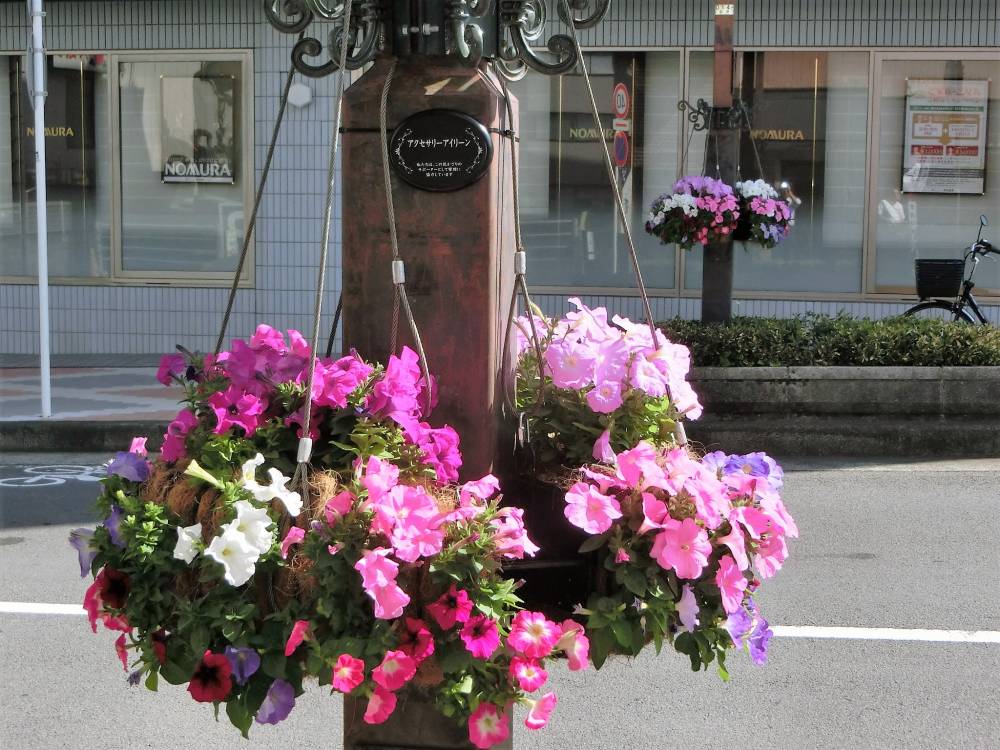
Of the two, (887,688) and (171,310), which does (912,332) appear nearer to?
(887,688)

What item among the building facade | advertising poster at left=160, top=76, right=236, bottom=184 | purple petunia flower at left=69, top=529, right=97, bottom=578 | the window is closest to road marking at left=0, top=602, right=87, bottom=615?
purple petunia flower at left=69, top=529, right=97, bottom=578

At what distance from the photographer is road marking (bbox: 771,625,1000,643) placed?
5.10 metres

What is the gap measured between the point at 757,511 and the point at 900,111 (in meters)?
10.8

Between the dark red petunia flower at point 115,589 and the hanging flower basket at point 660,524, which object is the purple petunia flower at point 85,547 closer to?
the dark red petunia flower at point 115,589

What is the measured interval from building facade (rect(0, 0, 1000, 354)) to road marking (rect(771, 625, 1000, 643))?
722cm

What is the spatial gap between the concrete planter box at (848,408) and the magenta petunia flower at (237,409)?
21.6 feet

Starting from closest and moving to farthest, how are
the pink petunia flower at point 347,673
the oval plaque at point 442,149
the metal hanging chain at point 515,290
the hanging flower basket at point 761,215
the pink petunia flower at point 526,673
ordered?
1. the pink petunia flower at point 347,673
2. the pink petunia flower at point 526,673
3. the oval plaque at point 442,149
4. the metal hanging chain at point 515,290
5. the hanging flower basket at point 761,215

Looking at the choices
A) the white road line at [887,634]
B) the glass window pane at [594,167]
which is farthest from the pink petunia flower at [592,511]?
the glass window pane at [594,167]

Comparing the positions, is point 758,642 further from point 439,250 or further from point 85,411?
point 85,411

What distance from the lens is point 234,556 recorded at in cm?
196

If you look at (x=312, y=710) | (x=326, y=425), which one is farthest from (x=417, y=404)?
(x=312, y=710)

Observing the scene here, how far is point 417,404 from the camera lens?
7.54 ft

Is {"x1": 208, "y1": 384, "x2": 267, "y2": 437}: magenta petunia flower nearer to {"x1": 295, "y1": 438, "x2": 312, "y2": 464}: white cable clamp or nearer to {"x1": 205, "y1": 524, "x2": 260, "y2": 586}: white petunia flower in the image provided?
{"x1": 295, "y1": 438, "x2": 312, "y2": 464}: white cable clamp

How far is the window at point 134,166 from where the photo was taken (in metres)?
12.7
